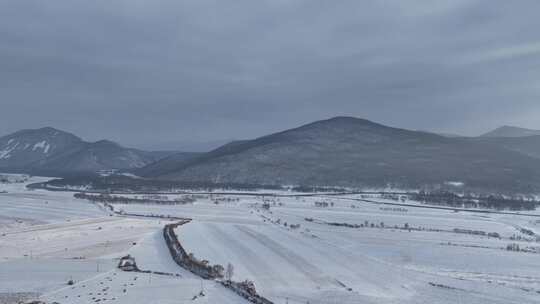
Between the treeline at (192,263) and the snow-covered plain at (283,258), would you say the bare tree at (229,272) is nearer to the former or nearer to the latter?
the treeline at (192,263)

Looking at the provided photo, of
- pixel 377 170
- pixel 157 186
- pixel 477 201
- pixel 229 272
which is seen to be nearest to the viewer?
pixel 229 272

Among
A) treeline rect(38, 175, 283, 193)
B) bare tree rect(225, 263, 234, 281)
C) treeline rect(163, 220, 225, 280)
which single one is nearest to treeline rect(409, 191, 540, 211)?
treeline rect(38, 175, 283, 193)

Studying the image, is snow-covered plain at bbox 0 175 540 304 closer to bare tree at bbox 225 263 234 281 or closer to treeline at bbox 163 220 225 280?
bare tree at bbox 225 263 234 281

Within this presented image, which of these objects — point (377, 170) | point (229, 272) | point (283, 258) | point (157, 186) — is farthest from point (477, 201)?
point (157, 186)

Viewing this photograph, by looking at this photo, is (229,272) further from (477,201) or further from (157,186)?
(157,186)

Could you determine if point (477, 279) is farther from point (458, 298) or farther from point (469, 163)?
point (469, 163)

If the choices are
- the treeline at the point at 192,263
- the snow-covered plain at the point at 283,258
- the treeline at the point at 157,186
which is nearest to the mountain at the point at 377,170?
the treeline at the point at 157,186
